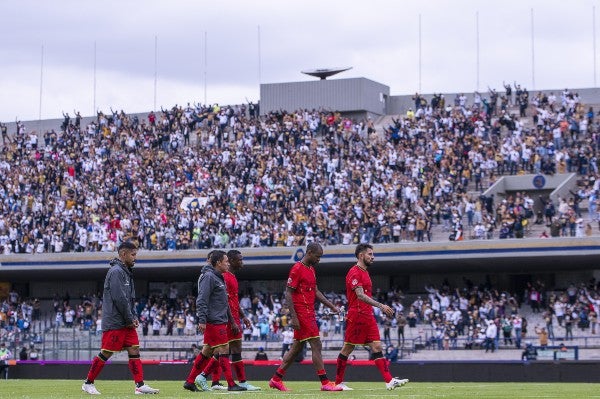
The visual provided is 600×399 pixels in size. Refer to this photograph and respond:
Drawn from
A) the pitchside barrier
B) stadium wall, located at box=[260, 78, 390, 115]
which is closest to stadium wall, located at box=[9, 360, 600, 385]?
the pitchside barrier

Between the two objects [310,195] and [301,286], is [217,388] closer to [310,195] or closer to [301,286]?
[301,286]

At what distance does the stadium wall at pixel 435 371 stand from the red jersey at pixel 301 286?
14102mm

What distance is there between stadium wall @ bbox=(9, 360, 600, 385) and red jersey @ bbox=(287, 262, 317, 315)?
1410 cm

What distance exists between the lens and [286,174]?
54219mm

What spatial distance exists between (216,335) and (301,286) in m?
1.52

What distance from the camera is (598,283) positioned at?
47.3 meters

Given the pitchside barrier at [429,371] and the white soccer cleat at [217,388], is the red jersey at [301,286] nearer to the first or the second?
the white soccer cleat at [217,388]

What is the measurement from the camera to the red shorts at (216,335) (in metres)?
18.2

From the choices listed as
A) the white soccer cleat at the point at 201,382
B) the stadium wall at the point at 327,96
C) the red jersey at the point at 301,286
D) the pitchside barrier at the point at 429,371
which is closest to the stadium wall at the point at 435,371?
the pitchside barrier at the point at 429,371

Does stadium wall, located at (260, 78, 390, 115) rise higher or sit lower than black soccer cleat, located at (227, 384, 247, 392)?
higher

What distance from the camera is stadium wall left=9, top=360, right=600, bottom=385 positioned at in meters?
31.7

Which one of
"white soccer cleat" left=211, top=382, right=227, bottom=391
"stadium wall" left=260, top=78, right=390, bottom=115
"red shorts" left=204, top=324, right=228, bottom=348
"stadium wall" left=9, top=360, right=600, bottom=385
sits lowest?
"stadium wall" left=9, top=360, right=600, bottom=385

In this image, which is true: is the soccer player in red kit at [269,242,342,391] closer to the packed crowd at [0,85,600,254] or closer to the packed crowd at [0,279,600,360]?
the packed crowd at [0,279,600,360]

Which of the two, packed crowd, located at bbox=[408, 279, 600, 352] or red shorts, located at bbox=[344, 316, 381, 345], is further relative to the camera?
packed crowd, located at bbox=[408, 279, 600, 352]
